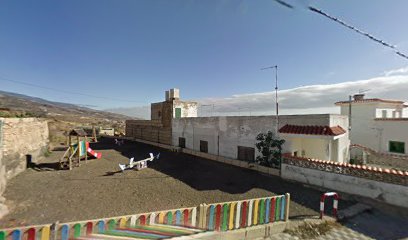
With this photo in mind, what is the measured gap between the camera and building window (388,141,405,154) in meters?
16.9

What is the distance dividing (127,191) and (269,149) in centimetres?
908

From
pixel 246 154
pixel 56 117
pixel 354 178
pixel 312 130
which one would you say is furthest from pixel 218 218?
pixel 56 117

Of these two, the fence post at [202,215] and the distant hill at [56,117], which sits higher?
the distant hill at [56,117]

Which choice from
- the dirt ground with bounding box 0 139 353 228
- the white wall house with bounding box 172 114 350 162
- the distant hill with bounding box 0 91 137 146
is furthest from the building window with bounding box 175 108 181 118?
the distant hill with bounding box 0 91 137 146

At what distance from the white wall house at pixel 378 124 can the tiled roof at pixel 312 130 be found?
10471 mm

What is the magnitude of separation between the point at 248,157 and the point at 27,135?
15.9 m

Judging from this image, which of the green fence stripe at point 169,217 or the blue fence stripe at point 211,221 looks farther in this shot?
the blue fence stripe at point 211,221

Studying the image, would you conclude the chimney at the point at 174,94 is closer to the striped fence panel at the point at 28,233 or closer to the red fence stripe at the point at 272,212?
the red fence stripe at the point at 272,212

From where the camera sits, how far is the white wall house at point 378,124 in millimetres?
17047

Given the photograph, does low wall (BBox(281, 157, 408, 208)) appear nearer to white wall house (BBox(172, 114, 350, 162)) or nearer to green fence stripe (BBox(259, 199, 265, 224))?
white wall house (BBox(172, 114, 350, 162))

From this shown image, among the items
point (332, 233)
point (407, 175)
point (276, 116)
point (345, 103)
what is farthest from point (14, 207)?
point (345, 103)

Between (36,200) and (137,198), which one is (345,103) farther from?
(36,200)

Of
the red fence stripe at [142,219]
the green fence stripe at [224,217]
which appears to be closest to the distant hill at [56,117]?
the red fence stripe at [142,219]

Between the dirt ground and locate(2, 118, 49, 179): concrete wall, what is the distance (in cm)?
75
